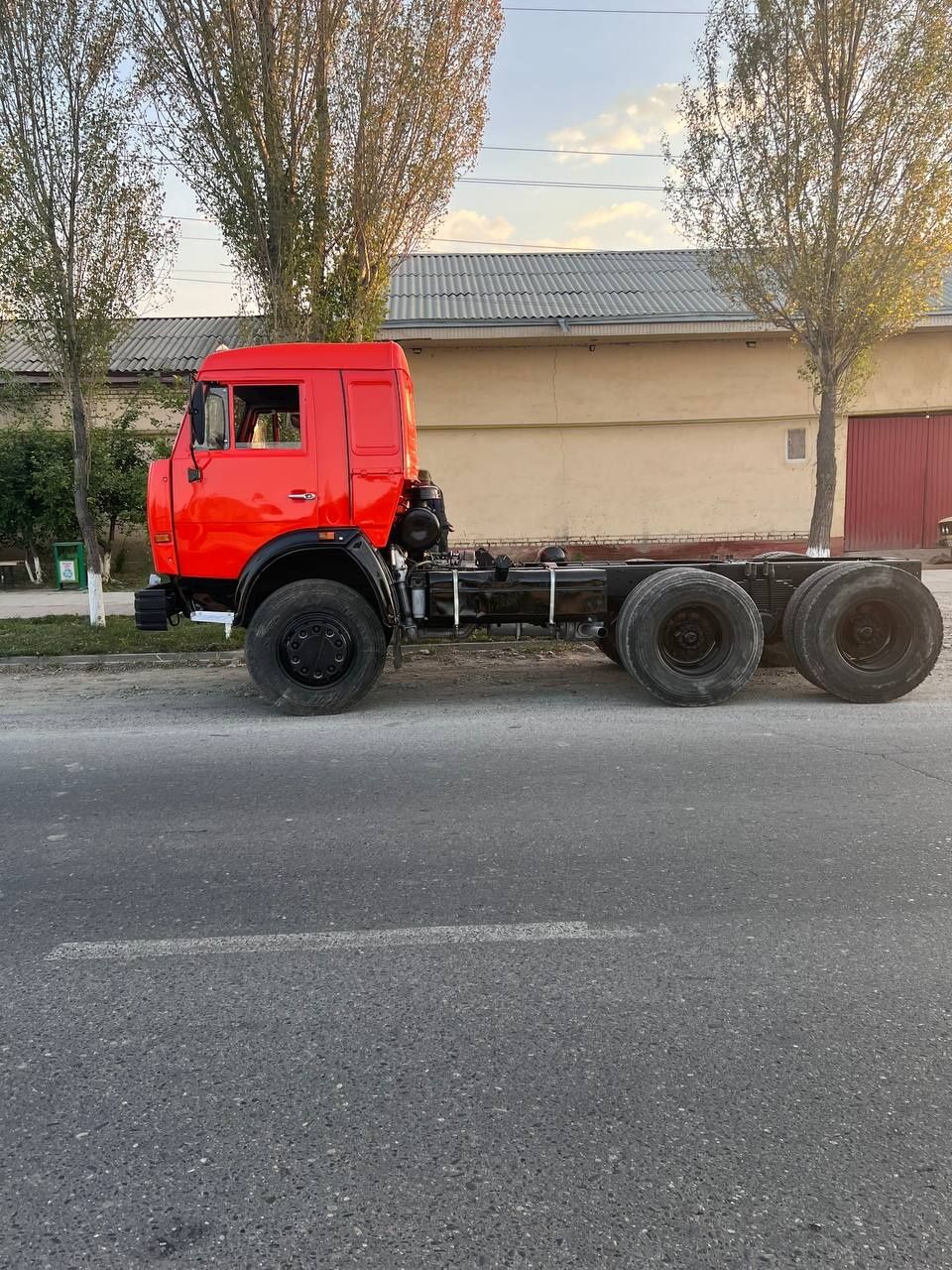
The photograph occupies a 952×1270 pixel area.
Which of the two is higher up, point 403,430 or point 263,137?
point 263,137

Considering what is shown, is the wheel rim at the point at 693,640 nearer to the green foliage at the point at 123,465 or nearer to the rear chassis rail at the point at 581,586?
the rear chassis rail at the point at 581,586

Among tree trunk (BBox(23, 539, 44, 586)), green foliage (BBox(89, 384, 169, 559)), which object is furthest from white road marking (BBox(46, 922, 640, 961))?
tree trunk (BBox(23, 539, 44, 586))

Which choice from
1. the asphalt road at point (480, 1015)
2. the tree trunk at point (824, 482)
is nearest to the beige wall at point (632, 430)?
the tree trunk at point (824, 482)

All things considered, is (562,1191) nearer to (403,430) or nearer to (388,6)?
(403,430)

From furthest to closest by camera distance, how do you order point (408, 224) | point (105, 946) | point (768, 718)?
point (408, 224) → point (768, 718) → point (105, 946)

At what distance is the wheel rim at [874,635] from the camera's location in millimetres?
7371

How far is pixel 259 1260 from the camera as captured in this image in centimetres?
186

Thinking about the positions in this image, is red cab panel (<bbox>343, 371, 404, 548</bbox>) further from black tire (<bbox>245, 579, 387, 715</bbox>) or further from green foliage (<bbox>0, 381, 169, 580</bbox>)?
A: green foliage (<bbox>0, 381, 169, 580</bbox>)

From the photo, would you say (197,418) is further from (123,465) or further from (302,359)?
(123,465)

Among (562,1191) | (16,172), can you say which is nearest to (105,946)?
(562,1191)

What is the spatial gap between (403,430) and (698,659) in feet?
10.7

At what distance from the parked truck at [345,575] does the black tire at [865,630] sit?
1 centimetres

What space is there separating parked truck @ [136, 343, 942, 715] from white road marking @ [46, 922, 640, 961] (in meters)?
4.02

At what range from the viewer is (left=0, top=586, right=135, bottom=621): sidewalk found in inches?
503
